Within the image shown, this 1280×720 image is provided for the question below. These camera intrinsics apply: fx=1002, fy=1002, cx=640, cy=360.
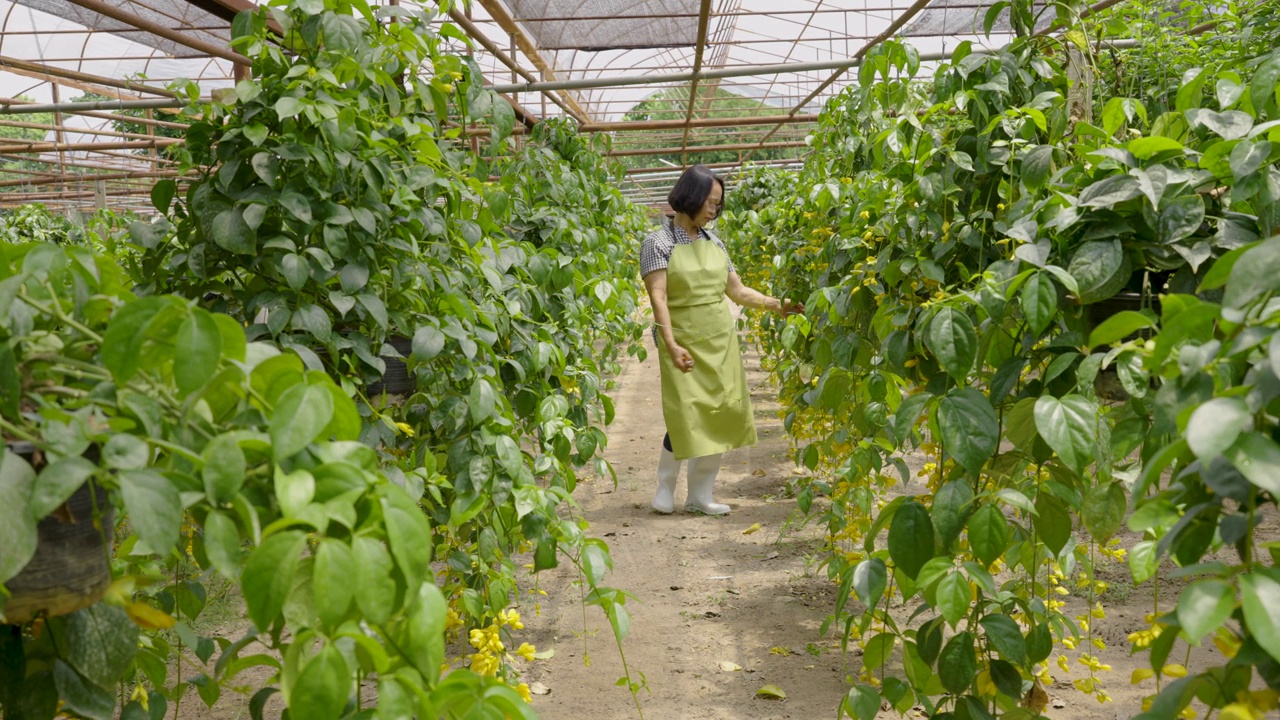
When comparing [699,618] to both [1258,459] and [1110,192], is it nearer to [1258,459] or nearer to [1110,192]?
[1110,192]

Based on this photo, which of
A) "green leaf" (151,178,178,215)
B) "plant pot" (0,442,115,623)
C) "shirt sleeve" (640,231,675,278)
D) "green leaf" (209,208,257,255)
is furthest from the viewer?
"shirt sleeve" (640,231,675,278)

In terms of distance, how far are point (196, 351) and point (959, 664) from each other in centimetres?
120

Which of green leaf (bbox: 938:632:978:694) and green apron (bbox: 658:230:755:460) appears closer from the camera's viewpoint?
green leaf (bbox: 938:632:978:694)

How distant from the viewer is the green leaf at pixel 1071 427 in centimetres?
125

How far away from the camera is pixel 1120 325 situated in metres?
1.05

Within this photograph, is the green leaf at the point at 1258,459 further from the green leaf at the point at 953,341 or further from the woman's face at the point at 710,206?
the woman's face at the point at 710,206

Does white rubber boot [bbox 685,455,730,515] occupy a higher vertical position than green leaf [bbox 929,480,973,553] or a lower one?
lower

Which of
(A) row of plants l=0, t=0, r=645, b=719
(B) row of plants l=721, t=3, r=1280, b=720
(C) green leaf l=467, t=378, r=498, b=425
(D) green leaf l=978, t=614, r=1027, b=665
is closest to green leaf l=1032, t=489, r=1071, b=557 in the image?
(B) row of plants l=721, t=3, r=1280, b=720

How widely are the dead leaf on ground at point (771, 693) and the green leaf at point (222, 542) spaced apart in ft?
7.05

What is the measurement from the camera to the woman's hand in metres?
4.07

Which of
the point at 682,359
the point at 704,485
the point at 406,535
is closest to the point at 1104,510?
the point at 406,535

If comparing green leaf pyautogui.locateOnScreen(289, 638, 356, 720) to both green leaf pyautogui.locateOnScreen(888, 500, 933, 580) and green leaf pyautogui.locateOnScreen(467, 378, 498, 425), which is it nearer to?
green leaf pyautogui.locateOnScreen(888, 500, 933, 580)

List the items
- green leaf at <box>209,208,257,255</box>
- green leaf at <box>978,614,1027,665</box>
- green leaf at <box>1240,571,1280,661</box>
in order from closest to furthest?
green leaf at <box>1240,571,1280,661</box>
green leaf at <box>978,614,1027,665</box>
green leaf at <box>209,208,257,255</box>

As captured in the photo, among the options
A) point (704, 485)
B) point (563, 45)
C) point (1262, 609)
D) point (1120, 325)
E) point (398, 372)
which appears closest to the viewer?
point (1262, 609)
